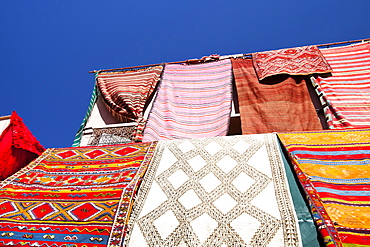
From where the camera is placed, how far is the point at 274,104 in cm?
345

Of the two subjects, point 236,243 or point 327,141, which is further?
point 327,141

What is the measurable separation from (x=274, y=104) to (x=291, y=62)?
38.1 inches

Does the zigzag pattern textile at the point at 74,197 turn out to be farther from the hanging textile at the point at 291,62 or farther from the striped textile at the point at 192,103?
the hanging textile at the point at 291,62

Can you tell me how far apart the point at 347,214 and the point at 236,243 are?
60 cm

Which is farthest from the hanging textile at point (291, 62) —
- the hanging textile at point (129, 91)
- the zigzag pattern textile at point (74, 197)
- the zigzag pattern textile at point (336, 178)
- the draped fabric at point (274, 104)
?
the zigzag pattern textile at point (74, 197)

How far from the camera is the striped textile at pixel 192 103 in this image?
3365mm

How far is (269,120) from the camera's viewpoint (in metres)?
3.27

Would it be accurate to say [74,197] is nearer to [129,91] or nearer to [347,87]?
[129,91]

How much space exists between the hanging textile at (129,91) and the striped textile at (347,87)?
7.04ft

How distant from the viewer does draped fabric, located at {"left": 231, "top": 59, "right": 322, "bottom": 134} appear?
3.22 metres

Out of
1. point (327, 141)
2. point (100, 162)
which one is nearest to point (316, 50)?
point (327, 141)

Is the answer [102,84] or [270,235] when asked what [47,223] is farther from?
[102,84]

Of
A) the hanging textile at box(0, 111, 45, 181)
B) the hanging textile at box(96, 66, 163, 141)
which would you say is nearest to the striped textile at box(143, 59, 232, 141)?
the hanging textile at box(96, 66, 163, 141)

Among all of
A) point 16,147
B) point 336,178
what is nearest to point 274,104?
point 336,178
